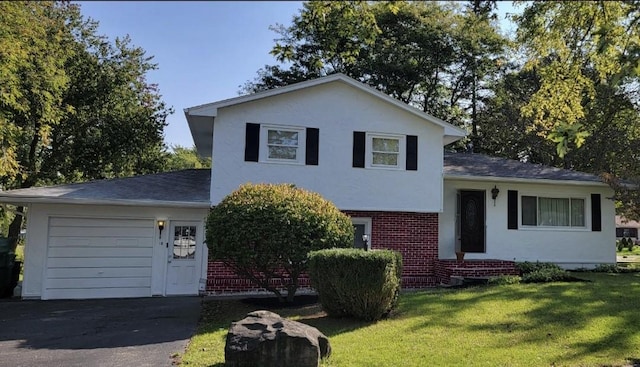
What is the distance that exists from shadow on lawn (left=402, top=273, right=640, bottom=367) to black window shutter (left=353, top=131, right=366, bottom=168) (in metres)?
4.54

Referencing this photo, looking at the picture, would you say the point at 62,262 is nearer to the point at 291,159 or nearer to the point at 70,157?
the point at 291,159

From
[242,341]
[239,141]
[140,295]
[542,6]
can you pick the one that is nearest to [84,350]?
[242,341]

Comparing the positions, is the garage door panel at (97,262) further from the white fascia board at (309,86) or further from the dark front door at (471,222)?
the dark front door at (471,222)

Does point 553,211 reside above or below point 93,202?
above

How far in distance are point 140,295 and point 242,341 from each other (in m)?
8.16

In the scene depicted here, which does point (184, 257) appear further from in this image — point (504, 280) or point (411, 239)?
point (504, 280)

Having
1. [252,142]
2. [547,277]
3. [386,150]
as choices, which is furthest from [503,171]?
[252,142]

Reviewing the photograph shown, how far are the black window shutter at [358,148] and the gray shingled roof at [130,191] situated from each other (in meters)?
4.40

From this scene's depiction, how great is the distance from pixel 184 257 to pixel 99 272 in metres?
2.24

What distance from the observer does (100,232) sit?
526 inches

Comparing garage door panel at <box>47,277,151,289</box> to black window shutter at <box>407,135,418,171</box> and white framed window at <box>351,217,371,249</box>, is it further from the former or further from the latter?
black window shutter at <box>407,135,418,171</box>

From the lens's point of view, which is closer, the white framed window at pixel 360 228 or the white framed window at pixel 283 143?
the white framed window at pixel 283 143

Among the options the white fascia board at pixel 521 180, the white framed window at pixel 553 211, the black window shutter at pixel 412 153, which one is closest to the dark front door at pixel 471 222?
the white fascia board at pixel 521 180

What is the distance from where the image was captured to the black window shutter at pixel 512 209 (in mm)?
15844
